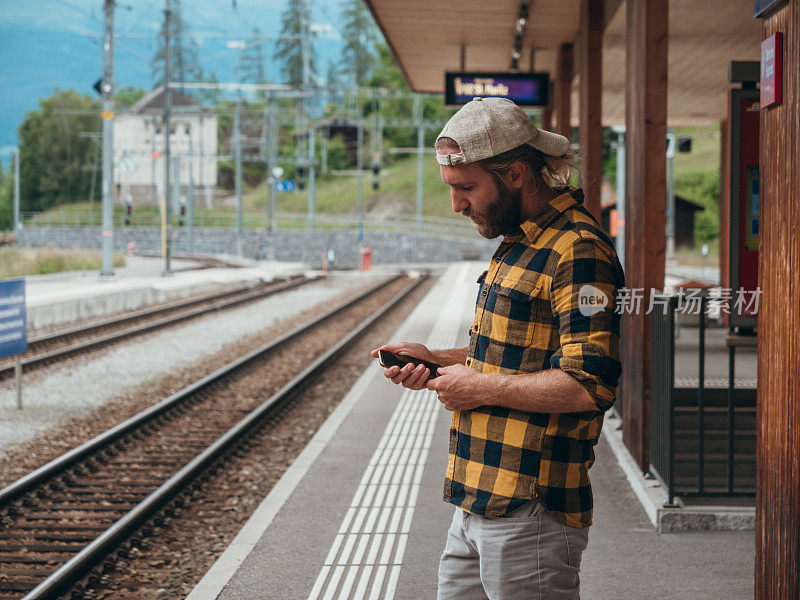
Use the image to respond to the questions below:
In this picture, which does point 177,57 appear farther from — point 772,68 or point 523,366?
point 523,366

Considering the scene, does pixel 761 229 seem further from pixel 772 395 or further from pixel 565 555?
pixel 565 555

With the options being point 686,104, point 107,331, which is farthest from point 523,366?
point 107,331

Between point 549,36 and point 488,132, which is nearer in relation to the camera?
point 488,132

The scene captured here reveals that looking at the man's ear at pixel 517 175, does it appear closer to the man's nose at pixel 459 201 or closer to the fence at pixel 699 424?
the man's nose at pixel 459 201

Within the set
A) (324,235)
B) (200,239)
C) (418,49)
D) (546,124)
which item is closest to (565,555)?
(418,49)

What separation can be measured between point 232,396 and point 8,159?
217 ft

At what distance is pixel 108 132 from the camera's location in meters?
26.1

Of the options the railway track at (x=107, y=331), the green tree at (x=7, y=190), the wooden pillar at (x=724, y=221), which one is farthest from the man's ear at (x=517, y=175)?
the green tree at (x=7, y=190)

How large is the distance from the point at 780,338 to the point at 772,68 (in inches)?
31.2

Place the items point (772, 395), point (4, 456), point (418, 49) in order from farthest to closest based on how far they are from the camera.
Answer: point (418, 49) < point (4, 456) < point (772, 395)

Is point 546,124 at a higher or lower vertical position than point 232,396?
higher

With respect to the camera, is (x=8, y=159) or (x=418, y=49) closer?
(x=418, y=49)

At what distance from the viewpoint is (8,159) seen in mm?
70625

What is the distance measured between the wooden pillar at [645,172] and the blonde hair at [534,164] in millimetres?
3777
